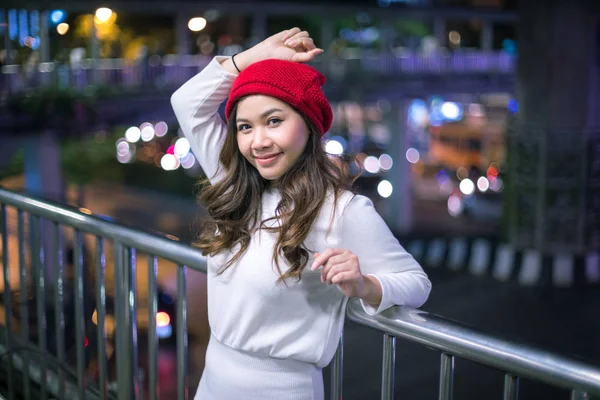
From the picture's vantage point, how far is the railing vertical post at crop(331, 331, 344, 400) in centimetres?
188

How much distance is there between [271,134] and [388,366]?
1.97 ft

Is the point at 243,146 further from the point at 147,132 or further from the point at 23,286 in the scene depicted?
the point at 147,132

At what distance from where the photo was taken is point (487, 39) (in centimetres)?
3291

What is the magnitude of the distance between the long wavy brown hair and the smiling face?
0.03 m

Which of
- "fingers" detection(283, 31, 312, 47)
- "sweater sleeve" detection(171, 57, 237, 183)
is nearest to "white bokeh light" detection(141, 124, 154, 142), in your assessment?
"sweater sleeve" detection(171, 57, 237, 183)

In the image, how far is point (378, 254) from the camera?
67.6 inches

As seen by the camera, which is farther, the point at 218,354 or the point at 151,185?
the point at 151,185

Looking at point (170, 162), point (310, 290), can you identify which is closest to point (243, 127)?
point (310, 290)

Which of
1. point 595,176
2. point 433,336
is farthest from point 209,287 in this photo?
point 595,176

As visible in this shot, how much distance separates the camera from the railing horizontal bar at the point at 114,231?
2207mm

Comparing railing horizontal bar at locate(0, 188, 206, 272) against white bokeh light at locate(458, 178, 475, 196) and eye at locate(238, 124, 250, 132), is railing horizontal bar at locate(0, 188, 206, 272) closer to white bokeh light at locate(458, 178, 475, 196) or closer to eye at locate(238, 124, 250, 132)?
eye at locate(238, 124, 250, 132)

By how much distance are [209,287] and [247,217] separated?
9.1 inches

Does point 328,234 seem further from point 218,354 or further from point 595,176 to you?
point 595,176

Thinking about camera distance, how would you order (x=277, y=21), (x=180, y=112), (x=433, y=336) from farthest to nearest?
(x=277, y=21), (x=180, y=112), (x=433, y=336)
